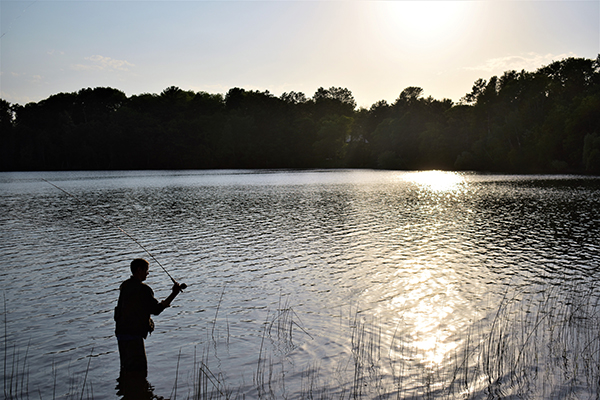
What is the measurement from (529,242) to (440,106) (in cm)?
14573

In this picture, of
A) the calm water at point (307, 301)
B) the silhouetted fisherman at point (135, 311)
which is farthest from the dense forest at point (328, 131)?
the silhouetted fisherman at point (135, 311)

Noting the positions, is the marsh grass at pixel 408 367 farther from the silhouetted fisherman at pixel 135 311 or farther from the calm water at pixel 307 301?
the silhouetted fisherman at pixel 135 311

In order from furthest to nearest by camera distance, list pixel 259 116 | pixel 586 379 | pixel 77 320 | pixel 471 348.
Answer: pixel 259 116 → pixel 77 320 → pixel 471 348 → pixel 586 379

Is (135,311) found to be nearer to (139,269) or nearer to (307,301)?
(139,269)

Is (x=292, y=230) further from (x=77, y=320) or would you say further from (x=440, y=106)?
(x=440, y=106)

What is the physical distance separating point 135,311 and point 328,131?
18299 cm

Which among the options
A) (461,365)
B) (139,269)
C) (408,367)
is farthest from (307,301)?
(139,269)

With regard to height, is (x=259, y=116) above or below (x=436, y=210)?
above

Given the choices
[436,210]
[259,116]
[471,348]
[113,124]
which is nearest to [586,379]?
[471,348]

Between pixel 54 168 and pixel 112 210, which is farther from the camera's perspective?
pixel 54 168

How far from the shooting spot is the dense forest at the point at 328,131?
107m

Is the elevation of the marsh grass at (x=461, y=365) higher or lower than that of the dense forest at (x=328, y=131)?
lower

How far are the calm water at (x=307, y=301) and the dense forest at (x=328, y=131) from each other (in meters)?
82.8

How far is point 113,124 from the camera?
161 meters
